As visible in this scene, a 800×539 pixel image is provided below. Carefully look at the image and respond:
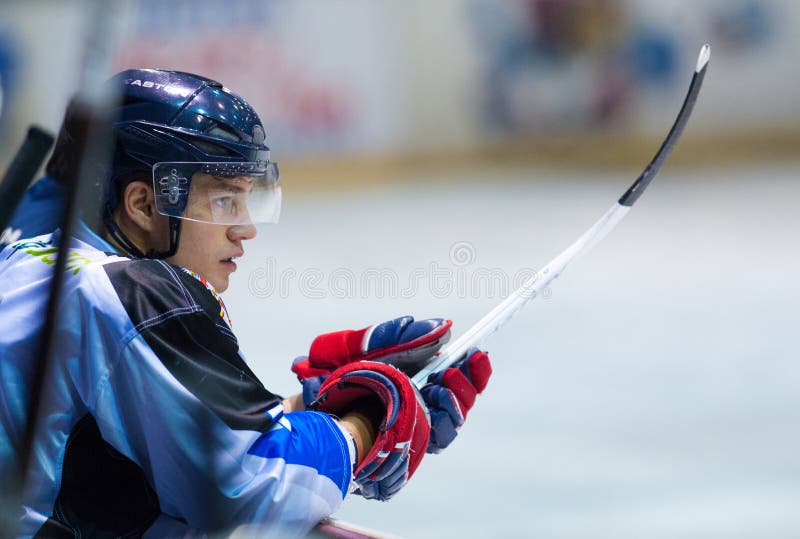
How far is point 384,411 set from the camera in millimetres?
1422

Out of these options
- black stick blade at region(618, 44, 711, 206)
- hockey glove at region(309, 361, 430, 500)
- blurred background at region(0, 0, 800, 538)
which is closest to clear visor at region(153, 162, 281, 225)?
hockey glove at region(309, 361, 430, 500)

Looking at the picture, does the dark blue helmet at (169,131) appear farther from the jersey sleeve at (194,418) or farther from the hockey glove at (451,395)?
the hockey glove at (451,395)

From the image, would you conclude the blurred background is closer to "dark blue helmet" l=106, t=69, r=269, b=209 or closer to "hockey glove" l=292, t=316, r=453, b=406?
"dark blue helmet" l=106, t=69, r=269, b=209

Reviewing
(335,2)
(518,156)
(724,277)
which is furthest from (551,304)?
(335,2)

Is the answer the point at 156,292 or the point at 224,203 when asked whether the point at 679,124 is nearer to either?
the point at 224,203

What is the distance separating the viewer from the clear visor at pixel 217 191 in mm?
1375

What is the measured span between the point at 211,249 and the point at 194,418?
357mm

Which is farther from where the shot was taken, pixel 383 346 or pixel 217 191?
pixel 383 346

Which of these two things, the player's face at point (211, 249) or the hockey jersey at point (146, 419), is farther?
the player's face at point (211, 249)

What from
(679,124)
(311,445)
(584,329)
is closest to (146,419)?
(311,445)

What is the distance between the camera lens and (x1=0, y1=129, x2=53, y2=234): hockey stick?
5.98 feet

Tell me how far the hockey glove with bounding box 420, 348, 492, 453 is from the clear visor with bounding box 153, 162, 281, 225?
1.19 feet

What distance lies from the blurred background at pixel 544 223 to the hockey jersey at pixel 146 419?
1.00 ft

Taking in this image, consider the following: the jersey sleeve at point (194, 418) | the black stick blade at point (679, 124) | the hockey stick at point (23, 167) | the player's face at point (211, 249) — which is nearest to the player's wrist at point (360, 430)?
the jersey sleeve at point (194, 418)
